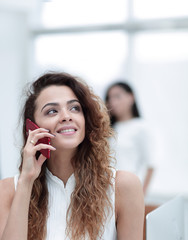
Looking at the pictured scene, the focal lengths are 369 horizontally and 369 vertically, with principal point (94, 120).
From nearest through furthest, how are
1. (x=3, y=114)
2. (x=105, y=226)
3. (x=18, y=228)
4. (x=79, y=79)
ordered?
1. (x=18, y=228)
2. (x=105, y=226)
3. (x=79, y=79)
4. (x=3, y=114)

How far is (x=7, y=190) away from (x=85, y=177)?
1.36ft

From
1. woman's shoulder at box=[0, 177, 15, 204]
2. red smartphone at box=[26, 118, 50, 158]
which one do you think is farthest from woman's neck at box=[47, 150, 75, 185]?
woman's shoulder at box=[0, 177, 15, 204]

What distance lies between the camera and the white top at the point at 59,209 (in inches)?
70.7

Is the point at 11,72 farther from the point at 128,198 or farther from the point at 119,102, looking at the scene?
the point at 128,198

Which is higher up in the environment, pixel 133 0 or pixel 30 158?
pixel 133 0

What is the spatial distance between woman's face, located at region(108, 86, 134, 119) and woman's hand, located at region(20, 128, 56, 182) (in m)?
1.45

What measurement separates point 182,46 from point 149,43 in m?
0.36

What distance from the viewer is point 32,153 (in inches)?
71.1

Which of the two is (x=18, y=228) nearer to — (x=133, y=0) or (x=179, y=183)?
(x=179, y=183)

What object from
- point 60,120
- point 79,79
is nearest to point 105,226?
point 60,120

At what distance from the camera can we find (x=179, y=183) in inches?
154

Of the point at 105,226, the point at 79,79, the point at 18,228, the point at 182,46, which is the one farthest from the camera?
the point at 182,46

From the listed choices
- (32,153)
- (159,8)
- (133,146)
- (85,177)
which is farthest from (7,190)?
(159,8)

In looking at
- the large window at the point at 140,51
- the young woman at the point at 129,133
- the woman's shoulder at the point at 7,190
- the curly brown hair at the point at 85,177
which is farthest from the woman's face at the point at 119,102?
the woman's shoulder at the point at 7,190
